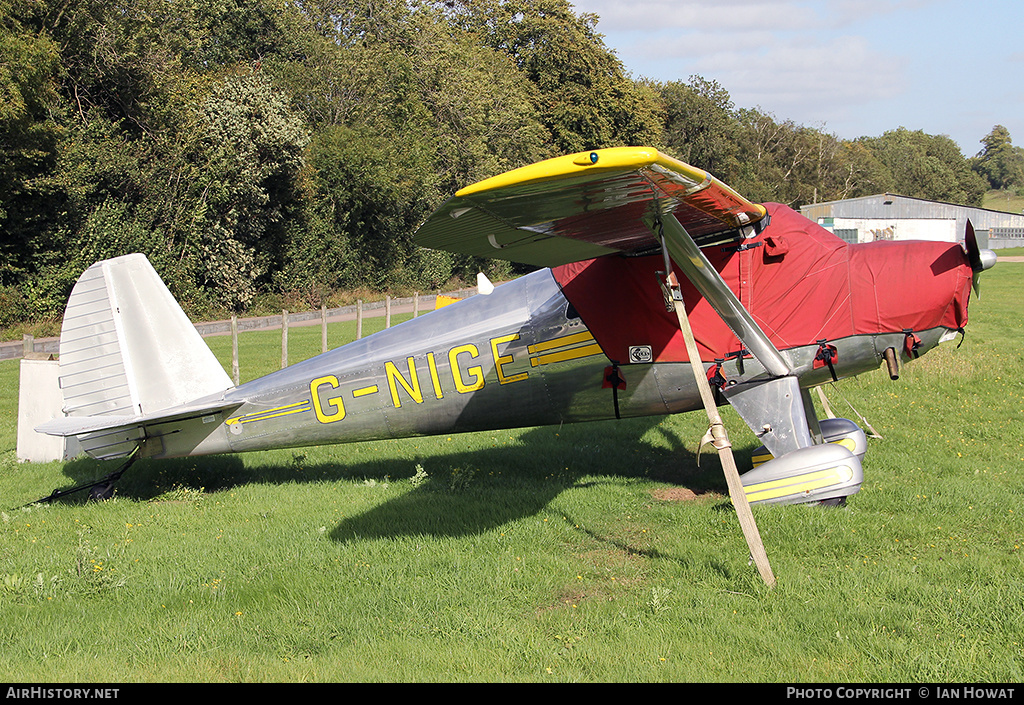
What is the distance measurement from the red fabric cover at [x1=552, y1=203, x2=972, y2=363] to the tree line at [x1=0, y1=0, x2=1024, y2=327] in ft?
73.6

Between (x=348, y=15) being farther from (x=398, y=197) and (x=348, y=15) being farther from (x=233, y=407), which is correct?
(x=233, y=407)

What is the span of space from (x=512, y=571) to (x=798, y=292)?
354 cm

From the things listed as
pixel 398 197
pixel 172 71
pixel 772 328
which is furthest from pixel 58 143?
pixel 772 328

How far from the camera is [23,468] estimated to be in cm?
941

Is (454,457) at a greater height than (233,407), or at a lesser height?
lesser

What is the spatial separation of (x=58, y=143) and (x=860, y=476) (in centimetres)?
2835

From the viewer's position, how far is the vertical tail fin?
782cm

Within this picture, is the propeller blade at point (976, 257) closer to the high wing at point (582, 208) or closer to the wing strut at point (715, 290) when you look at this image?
the high wing at point (582, 208)

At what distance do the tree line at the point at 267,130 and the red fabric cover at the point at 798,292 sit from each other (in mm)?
22431

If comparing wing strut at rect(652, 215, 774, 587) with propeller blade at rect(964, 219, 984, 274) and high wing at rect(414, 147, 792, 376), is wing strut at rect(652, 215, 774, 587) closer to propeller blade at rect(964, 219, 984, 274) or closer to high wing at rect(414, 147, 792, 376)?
high wing at rect(414, 147, 792, 376)
